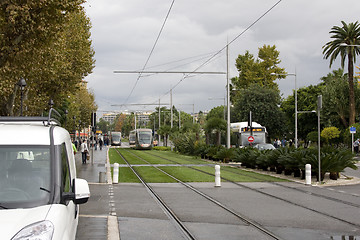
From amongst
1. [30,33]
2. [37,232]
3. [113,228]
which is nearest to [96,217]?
[113,228]

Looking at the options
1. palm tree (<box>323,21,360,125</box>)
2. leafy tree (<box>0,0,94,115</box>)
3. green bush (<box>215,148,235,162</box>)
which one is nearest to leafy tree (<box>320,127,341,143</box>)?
palm tree (<box>323,21,360,125</box>)

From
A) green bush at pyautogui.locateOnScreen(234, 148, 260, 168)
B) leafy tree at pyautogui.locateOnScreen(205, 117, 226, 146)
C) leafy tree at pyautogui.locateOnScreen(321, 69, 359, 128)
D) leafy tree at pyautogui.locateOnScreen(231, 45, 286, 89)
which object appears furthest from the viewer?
leafy tree at pyautogui.locateOnScreen(231, 45, 286, 89)

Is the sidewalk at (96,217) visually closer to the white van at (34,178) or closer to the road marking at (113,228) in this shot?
the road marking at (113,228)

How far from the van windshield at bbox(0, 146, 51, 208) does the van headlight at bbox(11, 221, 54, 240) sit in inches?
27.1

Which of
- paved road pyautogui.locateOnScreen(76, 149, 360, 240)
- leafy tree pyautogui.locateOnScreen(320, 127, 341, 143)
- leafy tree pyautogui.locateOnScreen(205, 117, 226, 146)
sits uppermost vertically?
leafy tree pyautogui.locateOnScreen(205, 117, 226, 146)

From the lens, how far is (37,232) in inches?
160

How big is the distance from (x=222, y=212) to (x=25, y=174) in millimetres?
7190

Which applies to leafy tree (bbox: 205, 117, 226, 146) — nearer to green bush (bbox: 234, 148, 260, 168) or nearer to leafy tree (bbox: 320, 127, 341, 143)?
green bush (bbox: 234, 148, 260, 168)

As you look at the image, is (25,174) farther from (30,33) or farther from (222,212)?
(30,33)

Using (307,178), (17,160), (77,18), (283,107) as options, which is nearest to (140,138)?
(283,107)

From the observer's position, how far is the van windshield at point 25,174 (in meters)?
4.90

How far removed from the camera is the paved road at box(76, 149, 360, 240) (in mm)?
9070

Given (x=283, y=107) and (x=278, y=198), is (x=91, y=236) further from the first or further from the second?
(x=283, y=107)

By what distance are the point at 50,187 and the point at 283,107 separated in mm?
74638
